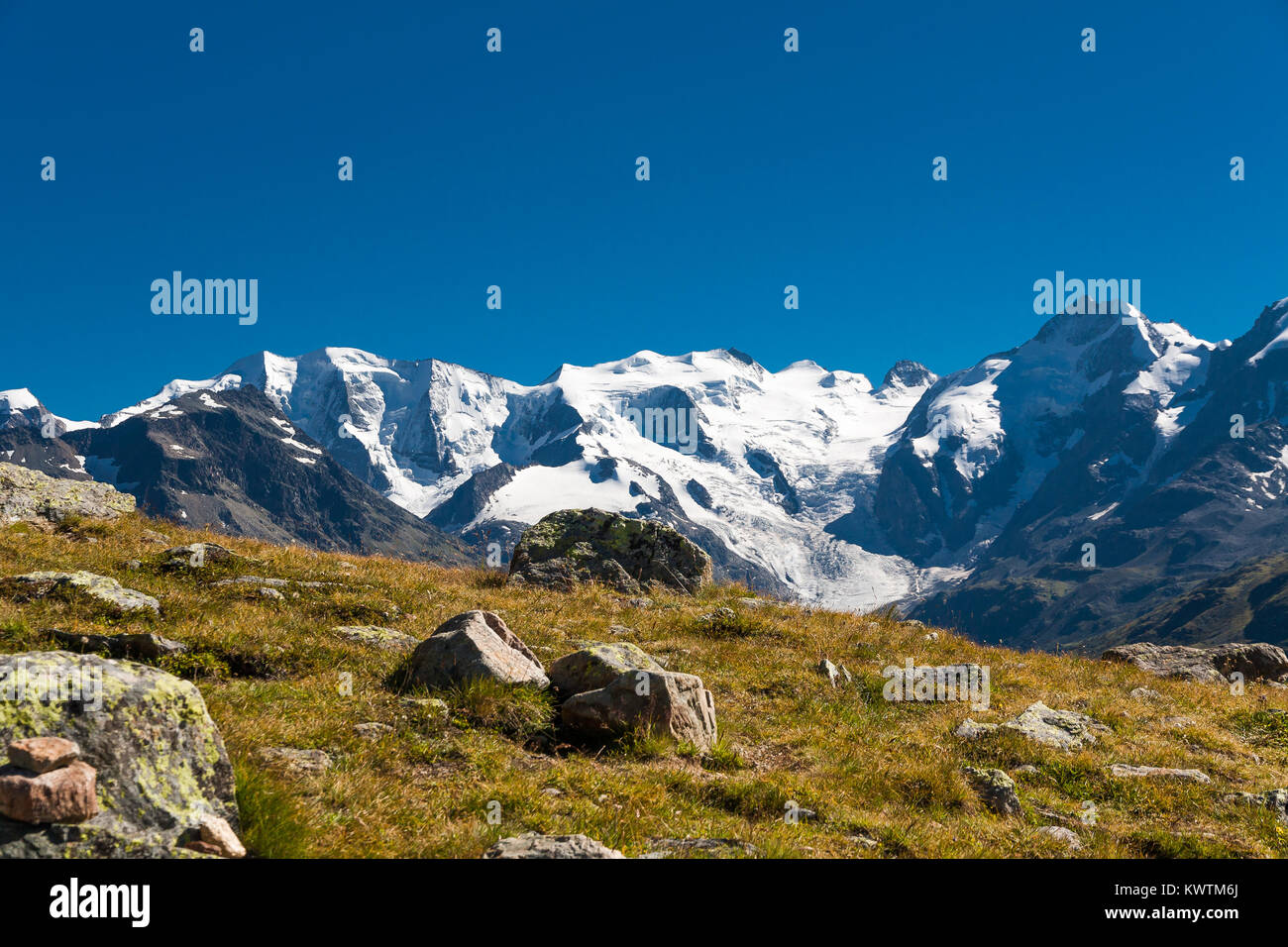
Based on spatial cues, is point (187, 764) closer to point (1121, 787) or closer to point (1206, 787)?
point (1121, 787)

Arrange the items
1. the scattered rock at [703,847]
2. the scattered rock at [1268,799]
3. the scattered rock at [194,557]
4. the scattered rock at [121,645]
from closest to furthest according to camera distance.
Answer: the scattered rock at [703,847], the scattered rock at [121,645], the scattered rock at [1268,799], the scattered rock at [194,557]

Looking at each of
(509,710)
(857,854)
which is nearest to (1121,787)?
(857,854)

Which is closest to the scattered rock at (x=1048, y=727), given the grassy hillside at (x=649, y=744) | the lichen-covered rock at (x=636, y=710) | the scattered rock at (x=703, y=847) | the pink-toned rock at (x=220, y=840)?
the grassy hillside at (x=649, y=744)

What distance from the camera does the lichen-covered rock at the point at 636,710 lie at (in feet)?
36.9

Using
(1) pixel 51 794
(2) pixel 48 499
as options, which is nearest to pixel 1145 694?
(1) pixel 51 794

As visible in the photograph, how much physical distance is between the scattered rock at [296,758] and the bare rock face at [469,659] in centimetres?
286

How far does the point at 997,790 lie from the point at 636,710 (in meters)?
5.12

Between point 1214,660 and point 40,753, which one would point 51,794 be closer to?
point 40,753

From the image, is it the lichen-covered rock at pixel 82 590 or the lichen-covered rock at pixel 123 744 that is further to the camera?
the lichen-covered rock at pixel 82 590

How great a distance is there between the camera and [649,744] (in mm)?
10945

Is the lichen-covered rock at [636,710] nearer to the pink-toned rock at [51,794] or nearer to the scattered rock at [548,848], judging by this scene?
the scattered rock at [548,848]

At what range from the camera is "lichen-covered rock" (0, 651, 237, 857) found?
216 inches

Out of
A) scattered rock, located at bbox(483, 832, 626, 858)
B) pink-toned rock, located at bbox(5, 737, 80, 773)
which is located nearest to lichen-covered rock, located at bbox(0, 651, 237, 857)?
pink-toned rock, located at bbox(5, 737, 80, 773)
